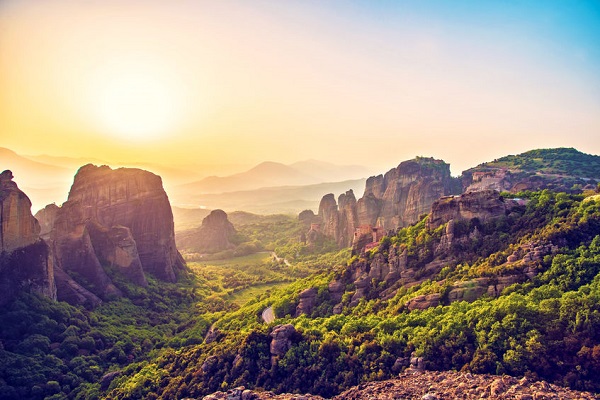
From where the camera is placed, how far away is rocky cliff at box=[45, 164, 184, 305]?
6556 centimetres

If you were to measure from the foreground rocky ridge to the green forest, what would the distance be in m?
1.09

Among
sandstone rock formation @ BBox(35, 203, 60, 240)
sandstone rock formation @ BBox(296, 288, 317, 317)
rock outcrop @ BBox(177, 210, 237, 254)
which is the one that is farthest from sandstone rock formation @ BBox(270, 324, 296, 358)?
rock outcrop @ BBox(177, 210, 237, 254)

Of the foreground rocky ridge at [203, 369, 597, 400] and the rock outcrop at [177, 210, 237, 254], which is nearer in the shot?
the foreground rocky ridge at [203, 369, 597, 400]

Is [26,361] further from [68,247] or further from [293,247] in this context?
[293,247]

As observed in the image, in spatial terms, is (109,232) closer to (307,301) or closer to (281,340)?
(307,301)

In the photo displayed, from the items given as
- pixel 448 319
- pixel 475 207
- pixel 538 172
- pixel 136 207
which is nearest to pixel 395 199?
pixel 538 172

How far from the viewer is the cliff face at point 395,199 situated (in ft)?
319

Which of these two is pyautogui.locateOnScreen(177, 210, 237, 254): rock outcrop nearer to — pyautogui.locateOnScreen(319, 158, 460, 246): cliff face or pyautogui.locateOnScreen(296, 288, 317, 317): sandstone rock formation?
pyautogui.locateOnScreen(319, 158, 460, 246): cliff face

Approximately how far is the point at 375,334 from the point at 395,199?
76.7m

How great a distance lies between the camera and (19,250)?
52875 millimetres

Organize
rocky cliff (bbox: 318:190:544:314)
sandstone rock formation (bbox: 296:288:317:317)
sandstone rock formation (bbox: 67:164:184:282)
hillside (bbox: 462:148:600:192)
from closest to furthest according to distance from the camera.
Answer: rocky cliff (bbox: 318:190:544:314)
sandstone rock formation (bbox: 296:288:317:317)
sandstone rock formation (bbox: 67:164:184:282)
hillside (bbox: 462:148:600:192)

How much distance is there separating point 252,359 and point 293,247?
9369cm

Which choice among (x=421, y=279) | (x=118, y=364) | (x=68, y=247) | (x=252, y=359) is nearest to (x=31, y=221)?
(x=68, y=247)

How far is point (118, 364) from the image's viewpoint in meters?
49.0
